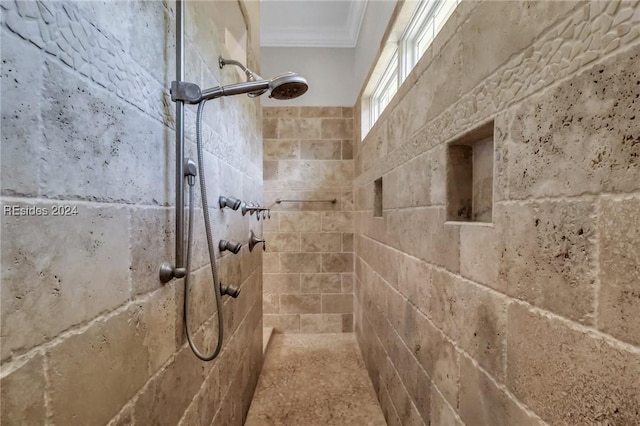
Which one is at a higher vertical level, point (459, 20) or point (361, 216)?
point (459, 20)

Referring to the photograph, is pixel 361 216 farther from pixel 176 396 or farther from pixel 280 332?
pixel 176 396

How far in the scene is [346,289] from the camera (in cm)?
303

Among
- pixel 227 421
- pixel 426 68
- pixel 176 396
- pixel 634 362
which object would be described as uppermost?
pixel 426 68

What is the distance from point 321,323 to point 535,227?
2.71 meters

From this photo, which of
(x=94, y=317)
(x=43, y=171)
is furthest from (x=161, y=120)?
(x=94, y=317)

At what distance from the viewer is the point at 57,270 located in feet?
1.49

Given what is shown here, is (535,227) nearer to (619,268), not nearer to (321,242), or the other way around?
(619,268)

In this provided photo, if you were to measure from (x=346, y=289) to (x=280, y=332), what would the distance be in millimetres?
840

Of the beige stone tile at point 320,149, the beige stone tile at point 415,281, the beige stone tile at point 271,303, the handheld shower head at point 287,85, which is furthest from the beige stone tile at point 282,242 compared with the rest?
the handheld shower head at point 287,85

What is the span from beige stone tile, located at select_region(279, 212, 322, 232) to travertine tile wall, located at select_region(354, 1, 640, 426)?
188 centimetres

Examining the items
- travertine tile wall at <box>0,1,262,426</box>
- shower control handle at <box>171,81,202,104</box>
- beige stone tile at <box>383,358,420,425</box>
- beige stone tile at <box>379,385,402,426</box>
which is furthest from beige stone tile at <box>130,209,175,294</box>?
beige stone tile at <box>379,385,402,426</box>

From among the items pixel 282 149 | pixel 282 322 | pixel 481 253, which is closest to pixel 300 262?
pixel 282 322

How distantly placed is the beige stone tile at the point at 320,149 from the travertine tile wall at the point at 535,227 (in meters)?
1.83

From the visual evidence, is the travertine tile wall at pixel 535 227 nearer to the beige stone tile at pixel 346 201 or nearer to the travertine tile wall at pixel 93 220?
the travertine tile wall at pixel 93 220
